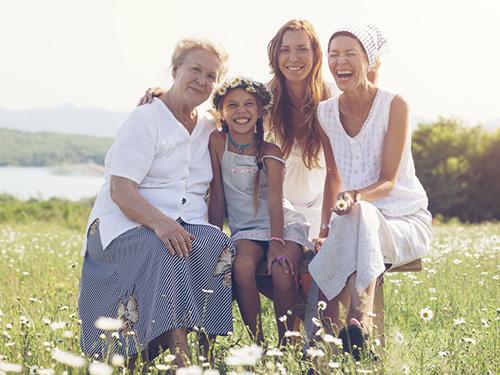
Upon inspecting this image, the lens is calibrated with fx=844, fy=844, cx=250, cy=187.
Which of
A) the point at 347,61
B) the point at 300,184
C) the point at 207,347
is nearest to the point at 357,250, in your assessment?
the point at 207,347

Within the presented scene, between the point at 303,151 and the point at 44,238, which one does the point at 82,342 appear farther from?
the point at 44,238

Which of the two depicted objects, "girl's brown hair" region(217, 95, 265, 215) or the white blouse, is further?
"girl's brown hair" region(217, 95, 265, 215)

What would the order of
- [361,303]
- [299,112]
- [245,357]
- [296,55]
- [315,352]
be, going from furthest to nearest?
[299,112]
[296,55]
[361,303]
[315,352]
[245,357]

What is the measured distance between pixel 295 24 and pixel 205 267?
1922 mm

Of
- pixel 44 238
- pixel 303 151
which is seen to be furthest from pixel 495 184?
pixel 303 151

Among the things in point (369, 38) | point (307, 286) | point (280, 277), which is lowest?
point (307, 286)

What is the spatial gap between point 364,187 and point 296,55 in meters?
1.04

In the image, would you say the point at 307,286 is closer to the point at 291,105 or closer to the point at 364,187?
the point at 364,187

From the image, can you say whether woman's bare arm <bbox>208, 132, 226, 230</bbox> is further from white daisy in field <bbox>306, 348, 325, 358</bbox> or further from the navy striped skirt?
white daisy in field <bbox>306, 348, 325, 358</bbox>

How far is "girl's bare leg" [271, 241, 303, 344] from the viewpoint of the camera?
4914 millimetres

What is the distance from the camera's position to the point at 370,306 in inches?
175

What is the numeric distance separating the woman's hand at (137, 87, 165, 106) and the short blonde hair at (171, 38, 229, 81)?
0.20 meters

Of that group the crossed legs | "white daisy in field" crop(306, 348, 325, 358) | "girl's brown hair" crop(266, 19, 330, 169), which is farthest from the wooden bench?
"white daisy in field" crop(306, 348, 325, 358)

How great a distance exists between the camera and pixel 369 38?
5.17 metres
